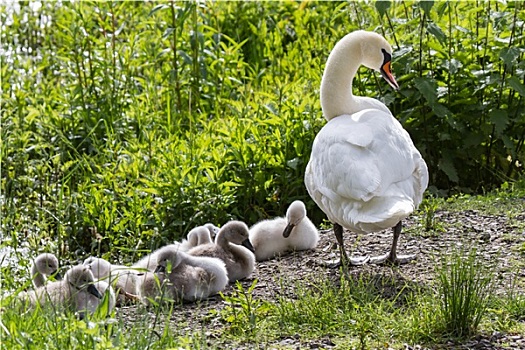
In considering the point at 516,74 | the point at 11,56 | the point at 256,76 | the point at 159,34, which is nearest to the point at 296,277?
the point at 516,74

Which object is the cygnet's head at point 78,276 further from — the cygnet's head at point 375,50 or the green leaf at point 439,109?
the green leaf at point 439,109

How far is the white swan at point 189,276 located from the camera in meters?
6.31

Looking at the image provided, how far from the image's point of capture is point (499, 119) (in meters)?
8.52

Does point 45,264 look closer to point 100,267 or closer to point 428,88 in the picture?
point 100,267

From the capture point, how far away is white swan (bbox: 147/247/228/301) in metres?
6.31

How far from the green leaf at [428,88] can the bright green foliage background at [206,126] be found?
0.05 ft

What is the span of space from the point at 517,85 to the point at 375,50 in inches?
59.6

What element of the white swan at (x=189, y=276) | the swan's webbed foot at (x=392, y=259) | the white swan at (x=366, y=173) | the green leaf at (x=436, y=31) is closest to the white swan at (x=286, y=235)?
the white swan at (x=366, y=173)

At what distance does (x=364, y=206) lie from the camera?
611cm

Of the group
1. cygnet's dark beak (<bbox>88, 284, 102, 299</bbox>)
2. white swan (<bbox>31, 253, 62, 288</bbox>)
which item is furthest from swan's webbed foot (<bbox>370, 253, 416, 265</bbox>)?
white swan (<bbox>31, 253, 62, 288</bbox>)

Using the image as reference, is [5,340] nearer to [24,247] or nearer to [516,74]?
[24,247]

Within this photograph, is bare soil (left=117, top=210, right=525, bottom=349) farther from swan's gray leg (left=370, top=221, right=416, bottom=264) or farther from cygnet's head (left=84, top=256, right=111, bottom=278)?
cygnet's head (left=84, top=256, right=111, bottom=278)

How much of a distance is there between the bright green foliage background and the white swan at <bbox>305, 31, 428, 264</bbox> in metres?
1.64

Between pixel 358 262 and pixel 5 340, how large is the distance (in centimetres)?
280
